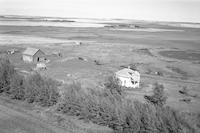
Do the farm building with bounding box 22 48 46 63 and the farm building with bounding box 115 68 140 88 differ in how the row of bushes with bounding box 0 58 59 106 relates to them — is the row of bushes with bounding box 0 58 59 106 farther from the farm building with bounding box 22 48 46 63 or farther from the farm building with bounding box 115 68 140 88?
the farm building with bounding box 22 48 46 63

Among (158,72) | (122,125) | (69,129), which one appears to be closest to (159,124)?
(122,125)

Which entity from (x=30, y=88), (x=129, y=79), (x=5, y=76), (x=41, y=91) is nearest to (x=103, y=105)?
(x=41, y=91)

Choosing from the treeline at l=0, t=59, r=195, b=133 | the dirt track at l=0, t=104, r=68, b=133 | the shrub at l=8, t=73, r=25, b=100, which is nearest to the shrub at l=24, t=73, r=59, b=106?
the treeline at l=0, t=59, r=195, b=133

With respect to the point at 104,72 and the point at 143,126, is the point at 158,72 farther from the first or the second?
the point at 143,126

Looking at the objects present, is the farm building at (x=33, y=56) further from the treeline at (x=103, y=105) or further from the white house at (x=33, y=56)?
the treeline at (x=103, y=105)

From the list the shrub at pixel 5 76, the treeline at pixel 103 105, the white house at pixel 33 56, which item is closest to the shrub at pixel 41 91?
the treeline at pixel 103 105

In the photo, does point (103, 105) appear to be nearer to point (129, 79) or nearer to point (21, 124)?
point (21, 124)
